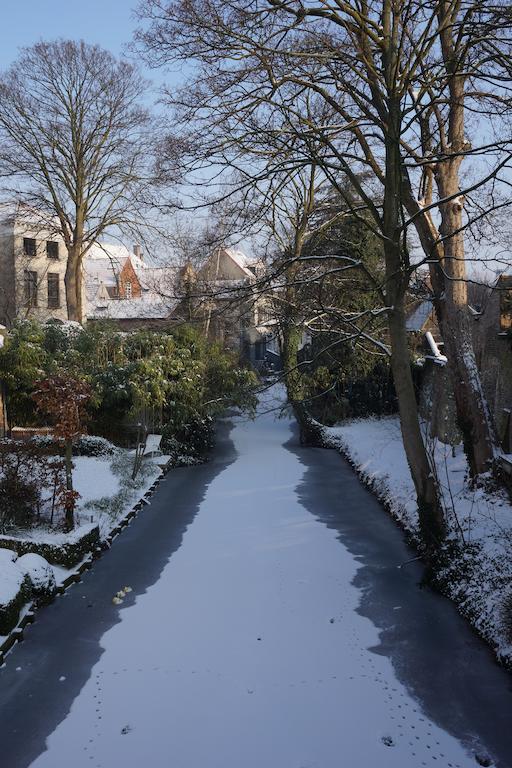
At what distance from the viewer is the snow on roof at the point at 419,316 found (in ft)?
71.7

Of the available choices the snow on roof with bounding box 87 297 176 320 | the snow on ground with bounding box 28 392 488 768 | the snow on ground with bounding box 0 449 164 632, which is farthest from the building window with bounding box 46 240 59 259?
the snow on ground with bounding box 28 392 488 768

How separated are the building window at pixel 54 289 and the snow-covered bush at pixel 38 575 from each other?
29153 mm

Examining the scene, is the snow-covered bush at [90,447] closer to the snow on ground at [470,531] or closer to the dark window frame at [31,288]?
the snow on ground at [470,531]

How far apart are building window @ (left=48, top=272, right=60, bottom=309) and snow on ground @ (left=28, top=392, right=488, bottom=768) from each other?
28.7 m

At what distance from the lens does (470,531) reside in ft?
27.3

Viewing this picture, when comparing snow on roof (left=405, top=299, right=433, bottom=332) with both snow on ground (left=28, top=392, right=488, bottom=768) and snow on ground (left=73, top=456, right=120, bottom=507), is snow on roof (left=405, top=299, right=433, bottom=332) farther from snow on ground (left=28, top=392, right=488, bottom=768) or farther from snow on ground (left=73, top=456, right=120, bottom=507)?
snow on ground (left=28, top=392, right=488, bottom=768)

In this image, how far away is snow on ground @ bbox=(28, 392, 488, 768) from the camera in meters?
4.42

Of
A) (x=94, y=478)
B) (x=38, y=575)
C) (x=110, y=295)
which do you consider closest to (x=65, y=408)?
(x=38, y=575)

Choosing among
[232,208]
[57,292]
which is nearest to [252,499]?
[232,208]

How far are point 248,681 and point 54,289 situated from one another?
33.5 meters

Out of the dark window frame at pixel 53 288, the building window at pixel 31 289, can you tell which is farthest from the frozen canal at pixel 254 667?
the dark window frame at pixel 53 288

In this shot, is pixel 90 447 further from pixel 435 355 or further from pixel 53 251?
pixel 53 251

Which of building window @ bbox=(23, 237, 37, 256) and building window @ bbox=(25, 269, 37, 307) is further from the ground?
building window @ bbox=(23, 237, 37, 256)

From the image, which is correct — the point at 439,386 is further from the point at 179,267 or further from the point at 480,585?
the point at 179,267
